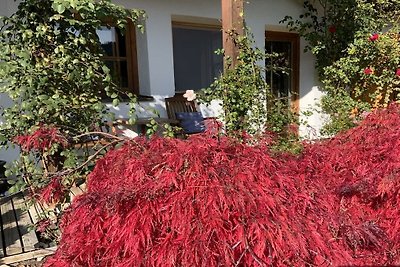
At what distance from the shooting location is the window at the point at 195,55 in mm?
5445

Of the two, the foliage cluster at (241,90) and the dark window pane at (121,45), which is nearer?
the foliage cluster at (241,90)

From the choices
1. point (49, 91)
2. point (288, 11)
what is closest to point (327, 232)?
point (49, 91)

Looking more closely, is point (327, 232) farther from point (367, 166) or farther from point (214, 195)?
point (367, 166)

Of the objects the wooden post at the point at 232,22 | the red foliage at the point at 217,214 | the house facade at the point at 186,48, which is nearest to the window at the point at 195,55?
the house facade at the point at 186,48

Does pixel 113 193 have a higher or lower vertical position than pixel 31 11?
lower

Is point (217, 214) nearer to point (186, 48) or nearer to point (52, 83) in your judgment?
point (52, 83)

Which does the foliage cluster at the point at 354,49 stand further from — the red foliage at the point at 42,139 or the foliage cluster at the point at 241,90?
the red foliage at the point at 42,139

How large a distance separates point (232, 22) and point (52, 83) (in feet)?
5.56

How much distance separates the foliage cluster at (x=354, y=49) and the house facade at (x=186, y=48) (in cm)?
41

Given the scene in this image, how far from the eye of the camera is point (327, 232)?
1.34 metres

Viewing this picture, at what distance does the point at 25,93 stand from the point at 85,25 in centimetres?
59

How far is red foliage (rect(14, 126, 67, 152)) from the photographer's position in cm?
196

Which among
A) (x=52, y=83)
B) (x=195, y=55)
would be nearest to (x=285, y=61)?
(x=195, y=55)

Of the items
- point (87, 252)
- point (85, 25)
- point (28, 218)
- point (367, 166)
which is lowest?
point (28, 218)
